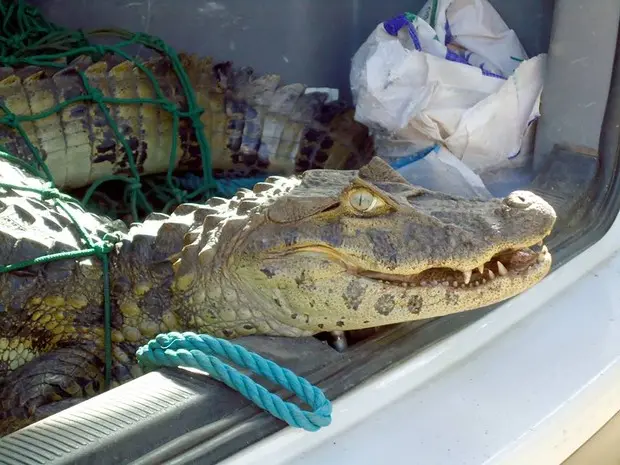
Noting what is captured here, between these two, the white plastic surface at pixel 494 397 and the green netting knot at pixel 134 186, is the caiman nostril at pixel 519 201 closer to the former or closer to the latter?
the white plastic surface at pixel 494 397

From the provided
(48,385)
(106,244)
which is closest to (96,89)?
(106,244)

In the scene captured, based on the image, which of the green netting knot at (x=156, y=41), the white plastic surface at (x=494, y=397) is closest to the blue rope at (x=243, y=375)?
the white plastic surface at (x=494, y=397)

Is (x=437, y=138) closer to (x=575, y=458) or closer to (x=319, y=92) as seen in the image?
(x=319, y=92)

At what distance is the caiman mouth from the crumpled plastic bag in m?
0.65

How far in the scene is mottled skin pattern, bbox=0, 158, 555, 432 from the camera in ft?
4.60

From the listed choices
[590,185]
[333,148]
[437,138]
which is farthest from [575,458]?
[333,148]

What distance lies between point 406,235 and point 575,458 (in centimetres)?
49

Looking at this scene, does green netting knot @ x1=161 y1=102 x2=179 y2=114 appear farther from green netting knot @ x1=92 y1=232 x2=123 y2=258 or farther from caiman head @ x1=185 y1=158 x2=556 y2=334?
caiman head @ x1=185 y1=158 x2=556 y2=334

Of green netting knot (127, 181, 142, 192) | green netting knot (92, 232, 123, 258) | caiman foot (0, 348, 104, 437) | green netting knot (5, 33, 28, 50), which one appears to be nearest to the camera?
caiman foot (0, 348, 104, 437)

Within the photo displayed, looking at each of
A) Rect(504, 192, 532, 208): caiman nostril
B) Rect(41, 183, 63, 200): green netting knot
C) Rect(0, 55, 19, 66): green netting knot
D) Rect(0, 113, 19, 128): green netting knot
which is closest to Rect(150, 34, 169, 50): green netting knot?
Rect(0, 55, 19, 66): green netting knot

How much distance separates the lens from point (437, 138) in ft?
7.17

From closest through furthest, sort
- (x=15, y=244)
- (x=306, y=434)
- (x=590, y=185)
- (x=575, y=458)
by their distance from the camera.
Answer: (x=306, y=434) → (x=575, y=458) → (x=15, y=244) → (x=590, y=185)

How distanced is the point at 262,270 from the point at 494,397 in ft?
1.64

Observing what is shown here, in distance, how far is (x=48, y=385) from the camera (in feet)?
5.37
